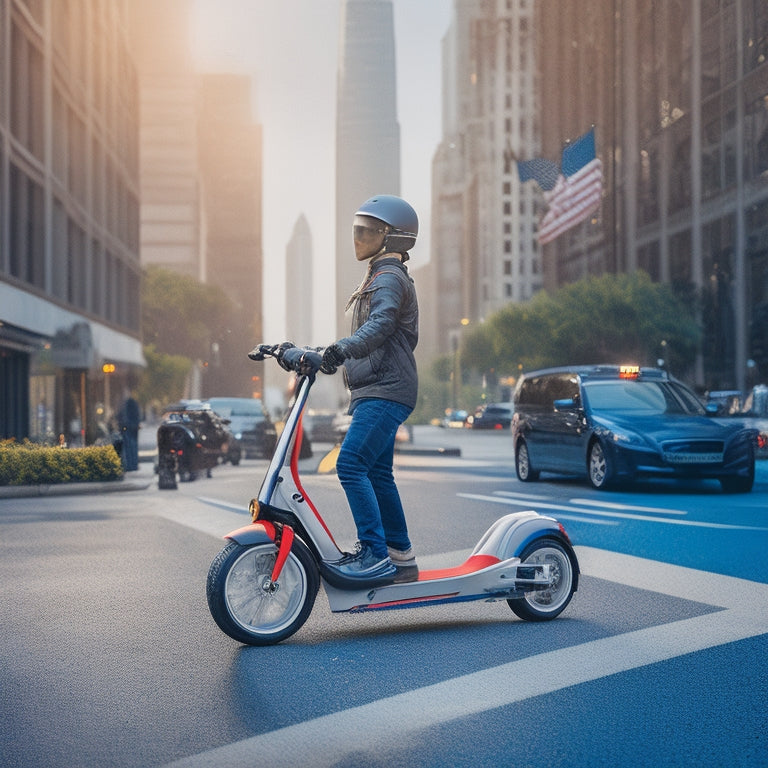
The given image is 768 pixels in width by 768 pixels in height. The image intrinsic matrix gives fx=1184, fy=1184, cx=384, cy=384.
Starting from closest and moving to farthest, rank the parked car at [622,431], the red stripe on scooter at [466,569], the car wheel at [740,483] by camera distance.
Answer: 1. the red stripe on scooter at [466,569]
2. the parked car at [622,431]
3. the car wheel at [740,483]

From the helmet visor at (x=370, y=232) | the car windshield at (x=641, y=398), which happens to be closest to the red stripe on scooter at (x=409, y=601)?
the helmet visor at (x=370, y=232)

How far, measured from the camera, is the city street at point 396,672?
3.92 metres

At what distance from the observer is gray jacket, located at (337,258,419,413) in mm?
5742

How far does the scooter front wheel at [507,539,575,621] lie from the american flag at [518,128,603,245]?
39720mm

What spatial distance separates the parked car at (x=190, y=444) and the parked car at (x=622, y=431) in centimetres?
544

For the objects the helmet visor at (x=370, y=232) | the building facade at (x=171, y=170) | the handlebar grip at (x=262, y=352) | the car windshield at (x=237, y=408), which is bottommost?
the car windshield at (x=237, y=408)

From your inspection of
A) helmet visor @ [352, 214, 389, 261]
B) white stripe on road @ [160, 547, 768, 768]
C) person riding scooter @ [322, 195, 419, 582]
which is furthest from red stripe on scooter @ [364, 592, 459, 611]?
helmet visor @ [352, 214, 389, 261]

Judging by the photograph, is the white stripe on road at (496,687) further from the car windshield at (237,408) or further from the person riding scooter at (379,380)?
the car windshield at (237,408)

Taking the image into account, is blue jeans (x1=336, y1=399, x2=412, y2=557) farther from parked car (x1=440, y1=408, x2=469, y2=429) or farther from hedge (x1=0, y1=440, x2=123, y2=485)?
parked car (x1=440, y1=408, x2=469, y2=429)

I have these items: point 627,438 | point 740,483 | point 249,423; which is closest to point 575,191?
point 249,423

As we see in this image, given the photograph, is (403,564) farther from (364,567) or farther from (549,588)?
(549,588)

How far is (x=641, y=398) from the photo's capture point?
16.1m

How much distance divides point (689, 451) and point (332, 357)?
9.83 metres

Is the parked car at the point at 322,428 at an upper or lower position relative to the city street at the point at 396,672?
upper
